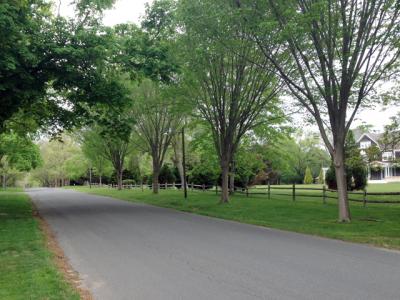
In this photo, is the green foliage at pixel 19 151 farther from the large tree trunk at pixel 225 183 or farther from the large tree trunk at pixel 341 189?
the large tree trunk at pixel 341 189

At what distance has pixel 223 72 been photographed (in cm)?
2217

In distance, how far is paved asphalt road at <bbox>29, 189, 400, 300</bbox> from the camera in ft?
20.9

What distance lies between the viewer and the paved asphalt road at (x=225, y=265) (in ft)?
20.9

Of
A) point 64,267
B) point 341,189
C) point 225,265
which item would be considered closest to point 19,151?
point 341,189

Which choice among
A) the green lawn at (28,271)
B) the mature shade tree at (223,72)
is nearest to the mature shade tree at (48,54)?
the mature shade tree at (223,72)

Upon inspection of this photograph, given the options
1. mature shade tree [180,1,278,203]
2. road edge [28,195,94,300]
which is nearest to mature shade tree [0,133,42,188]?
mature shade tree [180,1,278,203]

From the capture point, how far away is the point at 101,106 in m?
21.8

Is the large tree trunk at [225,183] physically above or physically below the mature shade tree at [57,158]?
below

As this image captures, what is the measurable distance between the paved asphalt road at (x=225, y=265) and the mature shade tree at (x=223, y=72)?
793 cm

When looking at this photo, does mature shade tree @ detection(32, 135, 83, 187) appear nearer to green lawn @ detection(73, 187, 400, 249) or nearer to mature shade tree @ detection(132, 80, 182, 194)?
mature shade tree @ detection(132, 80, 182, 194)

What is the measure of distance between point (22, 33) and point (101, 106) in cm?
671

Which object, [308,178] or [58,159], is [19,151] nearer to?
[308,178]

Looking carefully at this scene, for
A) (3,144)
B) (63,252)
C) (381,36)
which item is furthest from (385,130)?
(3,144)

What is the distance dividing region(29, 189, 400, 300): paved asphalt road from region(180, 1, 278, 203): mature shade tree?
7.93 m
